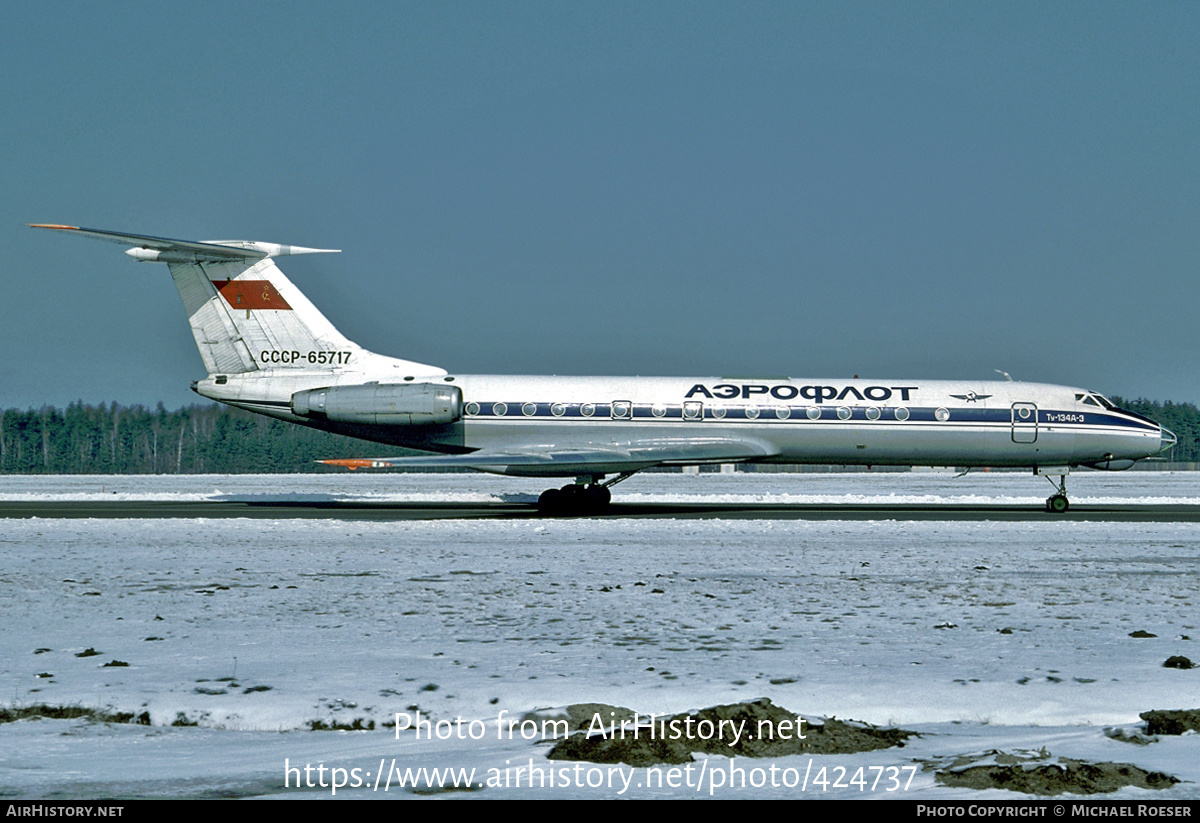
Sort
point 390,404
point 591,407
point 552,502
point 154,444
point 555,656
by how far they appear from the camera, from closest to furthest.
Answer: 1. point 555,656
2. point 390,404
3. point 552,502
4. point 591,407
5. point 154,444

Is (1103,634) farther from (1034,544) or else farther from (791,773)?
(1034,544)

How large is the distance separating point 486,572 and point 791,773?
837 centimetres

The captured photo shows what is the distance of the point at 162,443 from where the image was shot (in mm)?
108000

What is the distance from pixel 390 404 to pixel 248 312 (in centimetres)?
466

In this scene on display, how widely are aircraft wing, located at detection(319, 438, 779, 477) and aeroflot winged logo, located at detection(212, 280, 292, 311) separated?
191 inches

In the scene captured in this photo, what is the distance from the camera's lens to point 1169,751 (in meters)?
5.48

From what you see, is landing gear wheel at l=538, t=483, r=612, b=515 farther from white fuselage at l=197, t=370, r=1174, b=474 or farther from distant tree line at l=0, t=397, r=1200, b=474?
distant tree line at l=0, t=397, r=1200, b=474

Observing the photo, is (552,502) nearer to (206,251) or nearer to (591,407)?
(591,407)

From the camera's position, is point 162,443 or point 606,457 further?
point 162,443

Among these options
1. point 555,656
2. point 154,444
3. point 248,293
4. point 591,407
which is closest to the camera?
point 555,656

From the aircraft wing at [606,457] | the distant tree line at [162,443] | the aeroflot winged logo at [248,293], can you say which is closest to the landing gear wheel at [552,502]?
the aircraft wing at [606,457]

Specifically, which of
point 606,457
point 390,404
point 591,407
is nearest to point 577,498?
point 606,457

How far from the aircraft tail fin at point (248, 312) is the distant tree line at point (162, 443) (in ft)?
225

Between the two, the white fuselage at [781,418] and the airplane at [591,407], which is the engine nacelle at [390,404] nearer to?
the airplane at [591,407]
